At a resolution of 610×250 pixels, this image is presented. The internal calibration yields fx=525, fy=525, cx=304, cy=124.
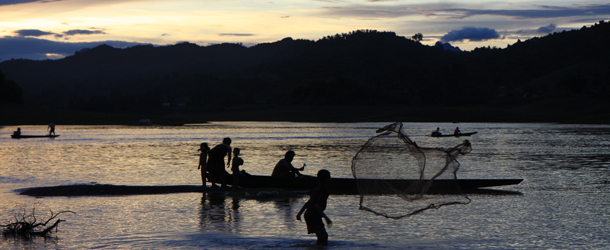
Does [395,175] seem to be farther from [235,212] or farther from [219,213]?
[219,213]

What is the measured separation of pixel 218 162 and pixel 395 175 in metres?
8.66

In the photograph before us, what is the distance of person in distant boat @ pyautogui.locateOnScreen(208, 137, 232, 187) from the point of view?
1958cm

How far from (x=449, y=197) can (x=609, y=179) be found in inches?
594

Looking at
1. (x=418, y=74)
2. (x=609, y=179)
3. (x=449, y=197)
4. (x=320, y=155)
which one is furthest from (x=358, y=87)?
(x=449, y=197)

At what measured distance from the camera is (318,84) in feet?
536

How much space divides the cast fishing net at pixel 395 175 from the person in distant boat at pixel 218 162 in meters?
8.26

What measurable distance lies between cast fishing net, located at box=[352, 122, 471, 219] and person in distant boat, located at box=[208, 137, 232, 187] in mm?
8256

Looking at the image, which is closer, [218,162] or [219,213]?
[219,213]

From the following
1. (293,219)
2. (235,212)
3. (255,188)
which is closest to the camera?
(293,219)

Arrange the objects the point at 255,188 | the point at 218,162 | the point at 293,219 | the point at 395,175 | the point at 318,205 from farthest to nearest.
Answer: the point at 255,188
the point at 218,162
the point at 293,219
the point at 395,175
the point at 318,205

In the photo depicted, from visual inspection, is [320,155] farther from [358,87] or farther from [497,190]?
[358,87]

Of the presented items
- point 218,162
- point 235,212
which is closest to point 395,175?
point 235,212

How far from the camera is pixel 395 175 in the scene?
43.4 feet

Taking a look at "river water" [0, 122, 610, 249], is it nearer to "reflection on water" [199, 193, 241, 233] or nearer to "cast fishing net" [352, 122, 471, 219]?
"reflection on water" [199, 193, 241, 233]
